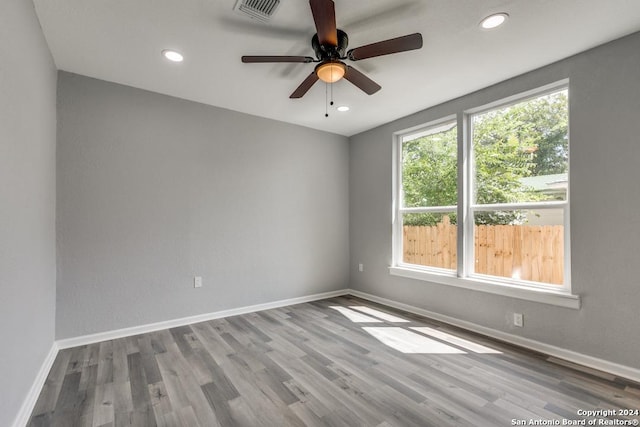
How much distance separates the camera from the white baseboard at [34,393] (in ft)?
→ 5.55

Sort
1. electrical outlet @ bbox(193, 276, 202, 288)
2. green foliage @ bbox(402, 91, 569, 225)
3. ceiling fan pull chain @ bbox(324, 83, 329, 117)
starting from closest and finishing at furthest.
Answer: green foliage @ bbox(402, 91, 569, 225) → ceiling fan pull chain @ bbox(324, 83, 329, 117) → electrical outlet @ bbox(193, 276, 202, 288)

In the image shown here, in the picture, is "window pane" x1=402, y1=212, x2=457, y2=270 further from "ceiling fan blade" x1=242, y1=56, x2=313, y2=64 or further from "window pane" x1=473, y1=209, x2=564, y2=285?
"ceiling fan blade" x1=242, y1=56, x2=313, y2=64

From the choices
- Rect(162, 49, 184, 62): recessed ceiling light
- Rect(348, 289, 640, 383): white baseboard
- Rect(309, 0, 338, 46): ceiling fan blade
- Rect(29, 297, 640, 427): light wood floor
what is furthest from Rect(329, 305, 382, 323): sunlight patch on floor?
Rect(162, 49, 184, 62): recessed ceiling light

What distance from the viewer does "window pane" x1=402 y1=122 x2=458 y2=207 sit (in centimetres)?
349

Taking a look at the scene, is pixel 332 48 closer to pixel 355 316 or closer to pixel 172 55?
pixel 172 55

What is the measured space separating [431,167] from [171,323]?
3.57 meters

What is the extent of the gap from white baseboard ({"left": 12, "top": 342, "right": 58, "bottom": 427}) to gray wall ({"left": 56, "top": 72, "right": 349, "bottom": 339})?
35 centimetres

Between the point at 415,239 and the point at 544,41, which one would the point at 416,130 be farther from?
the point at 544,41

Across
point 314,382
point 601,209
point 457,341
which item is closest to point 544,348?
point 457,341

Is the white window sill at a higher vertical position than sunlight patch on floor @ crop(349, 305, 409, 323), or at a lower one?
higher

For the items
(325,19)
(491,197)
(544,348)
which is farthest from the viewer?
(491,197)

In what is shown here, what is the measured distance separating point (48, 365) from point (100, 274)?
81 cm

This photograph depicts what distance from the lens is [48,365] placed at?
2.33m

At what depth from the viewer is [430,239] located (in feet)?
12.3
